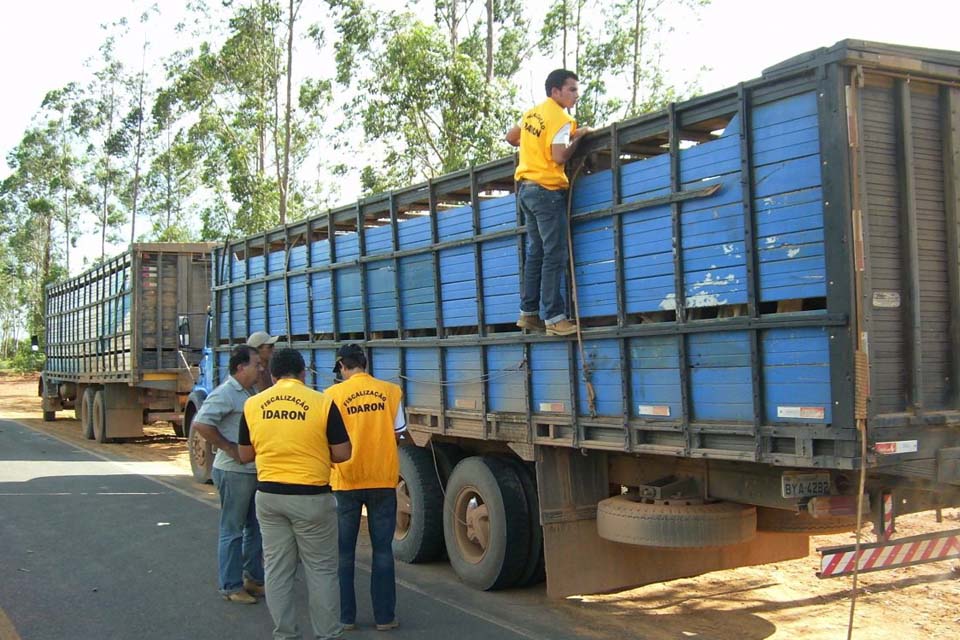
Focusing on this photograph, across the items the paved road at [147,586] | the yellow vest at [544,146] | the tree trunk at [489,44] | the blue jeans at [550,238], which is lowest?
the paved road at [147,586]

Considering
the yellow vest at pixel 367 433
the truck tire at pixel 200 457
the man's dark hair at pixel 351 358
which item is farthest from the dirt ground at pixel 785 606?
the truck tire at pixel 200 457

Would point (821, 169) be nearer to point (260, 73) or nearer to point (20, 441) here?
point (20, 441)

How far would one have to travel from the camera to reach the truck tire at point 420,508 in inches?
293

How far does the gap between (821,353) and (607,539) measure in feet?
7.10

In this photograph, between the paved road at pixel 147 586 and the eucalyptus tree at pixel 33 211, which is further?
the eucalyptus tree at pixel 33 211

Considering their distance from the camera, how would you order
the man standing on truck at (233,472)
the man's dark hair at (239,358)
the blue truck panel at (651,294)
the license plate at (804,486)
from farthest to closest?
the man's dark hair at (239,358), the man standing on truck at (233,472), the license plate at (804,486), the blue truck panel at (651,294)

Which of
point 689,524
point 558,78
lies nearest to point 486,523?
point 689,524

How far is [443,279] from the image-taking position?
7254mm

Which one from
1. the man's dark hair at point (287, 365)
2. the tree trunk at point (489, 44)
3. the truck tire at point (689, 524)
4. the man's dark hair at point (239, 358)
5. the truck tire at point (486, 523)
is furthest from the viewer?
the tree trunk at point (489, 44)

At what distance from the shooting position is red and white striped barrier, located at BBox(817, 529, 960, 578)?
190 inches

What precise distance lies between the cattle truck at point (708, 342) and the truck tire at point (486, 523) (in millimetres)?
19

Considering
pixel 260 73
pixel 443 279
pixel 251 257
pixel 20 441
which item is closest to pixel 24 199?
pixel 260 73

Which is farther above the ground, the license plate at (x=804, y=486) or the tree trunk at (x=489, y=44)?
the tree trunk at (x=489, y=44)

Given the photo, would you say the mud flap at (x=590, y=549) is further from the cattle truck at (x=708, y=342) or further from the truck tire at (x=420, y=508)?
the truck tire at (x=420, y=508)
